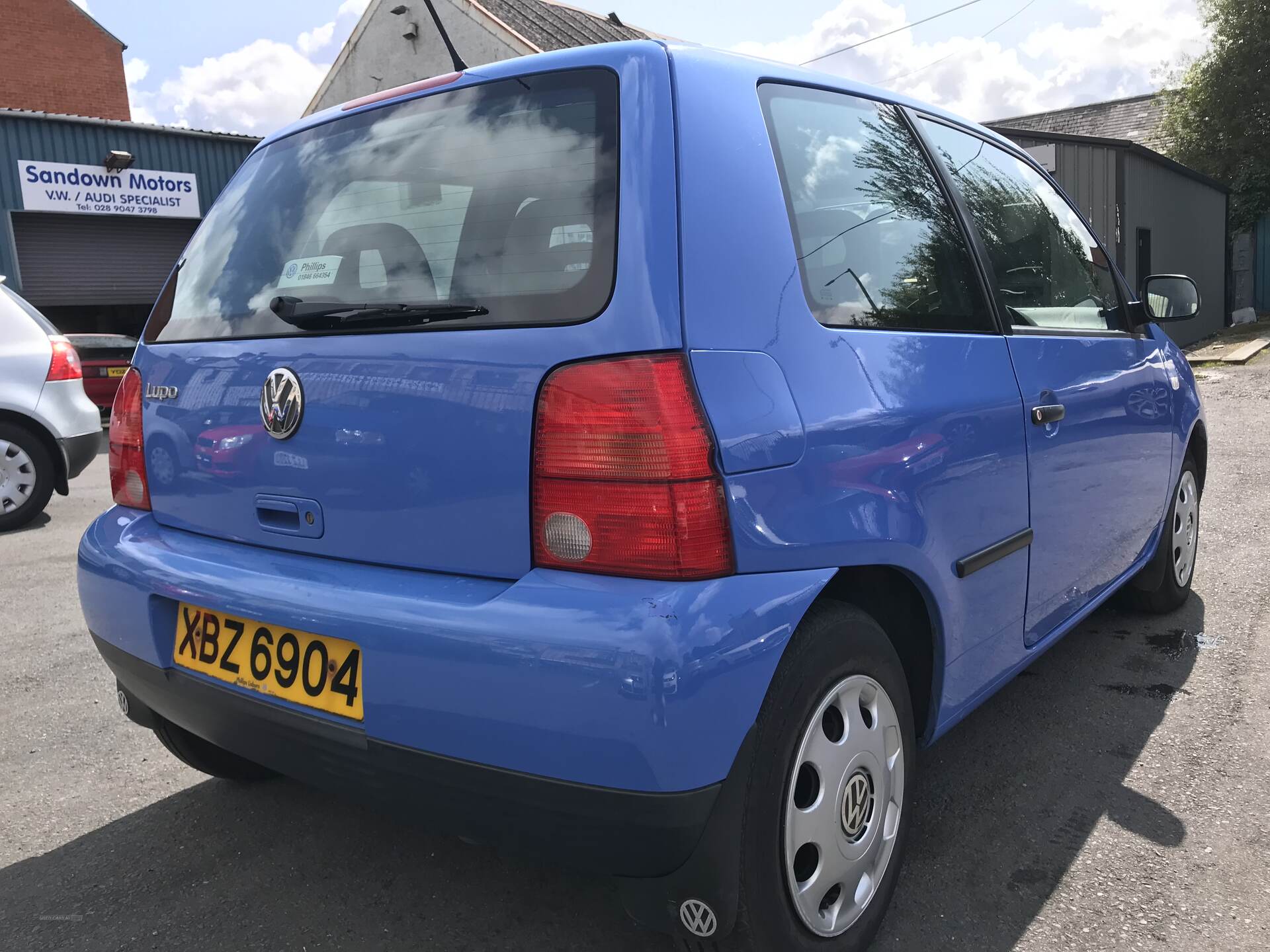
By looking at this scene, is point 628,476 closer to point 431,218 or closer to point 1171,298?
point 431,218

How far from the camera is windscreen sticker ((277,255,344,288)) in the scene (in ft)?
6.66

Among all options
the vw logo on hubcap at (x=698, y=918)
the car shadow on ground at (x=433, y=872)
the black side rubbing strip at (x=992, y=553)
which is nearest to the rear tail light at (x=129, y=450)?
the car shadow on ground at (x=433, y=872)

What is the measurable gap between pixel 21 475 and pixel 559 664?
6257 millimetres

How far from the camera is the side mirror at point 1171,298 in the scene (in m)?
3.64

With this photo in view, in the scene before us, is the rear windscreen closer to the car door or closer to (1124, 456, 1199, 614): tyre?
the car door

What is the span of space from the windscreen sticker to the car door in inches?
57.5

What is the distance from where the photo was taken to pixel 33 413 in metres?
6.43

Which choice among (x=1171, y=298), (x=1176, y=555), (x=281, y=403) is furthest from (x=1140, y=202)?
(x=281, y=403)

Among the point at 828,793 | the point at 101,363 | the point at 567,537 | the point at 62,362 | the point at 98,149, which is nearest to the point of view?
the point at 567,537

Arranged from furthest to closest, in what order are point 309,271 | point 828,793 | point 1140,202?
point 1140,202 < point 309,271 < point 828,793

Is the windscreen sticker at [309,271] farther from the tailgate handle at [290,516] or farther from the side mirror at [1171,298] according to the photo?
the side mirror at [1171,298]

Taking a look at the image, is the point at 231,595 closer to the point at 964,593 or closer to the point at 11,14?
the point at 964,593

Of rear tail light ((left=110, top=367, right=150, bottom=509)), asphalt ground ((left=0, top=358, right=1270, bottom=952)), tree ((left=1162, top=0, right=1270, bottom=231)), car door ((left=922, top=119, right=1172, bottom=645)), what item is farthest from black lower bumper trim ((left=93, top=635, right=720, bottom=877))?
tree ((left=1162, top=0, right=1270, bottom=231))

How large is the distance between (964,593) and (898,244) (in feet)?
2.50
